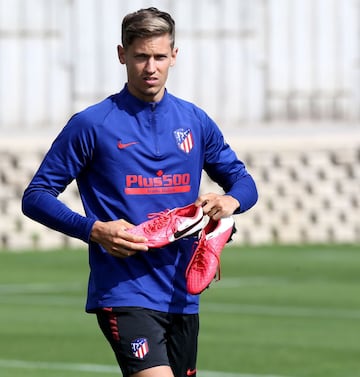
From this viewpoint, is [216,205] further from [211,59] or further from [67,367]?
[211,59]

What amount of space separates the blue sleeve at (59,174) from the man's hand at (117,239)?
13 cm

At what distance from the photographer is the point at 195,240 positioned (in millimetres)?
7051

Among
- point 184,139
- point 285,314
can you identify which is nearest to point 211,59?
point 285,314

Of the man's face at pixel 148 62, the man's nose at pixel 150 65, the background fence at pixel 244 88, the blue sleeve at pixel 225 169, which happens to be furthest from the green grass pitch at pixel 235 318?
the man's nose at pixel 150 65

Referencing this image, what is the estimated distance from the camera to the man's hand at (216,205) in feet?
22.4

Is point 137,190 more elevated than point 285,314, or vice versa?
point 137,190

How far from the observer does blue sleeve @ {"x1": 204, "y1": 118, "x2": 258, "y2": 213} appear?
718cm

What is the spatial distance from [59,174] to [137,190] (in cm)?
35

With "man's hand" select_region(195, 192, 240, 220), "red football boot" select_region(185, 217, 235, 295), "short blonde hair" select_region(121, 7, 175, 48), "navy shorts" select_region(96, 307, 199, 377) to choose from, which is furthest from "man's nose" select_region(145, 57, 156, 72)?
"navy shorts" select_region(96, 307, 199, 377)

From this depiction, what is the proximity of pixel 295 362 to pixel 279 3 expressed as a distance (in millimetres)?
13329

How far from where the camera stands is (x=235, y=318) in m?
14.1

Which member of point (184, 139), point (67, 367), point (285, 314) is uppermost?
point (184, 139)

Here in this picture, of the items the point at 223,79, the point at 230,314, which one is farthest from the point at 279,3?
the point at 230,314

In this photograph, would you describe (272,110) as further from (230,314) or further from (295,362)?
(295,362)
